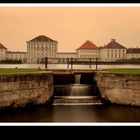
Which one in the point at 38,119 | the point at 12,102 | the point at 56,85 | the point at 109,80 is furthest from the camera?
the point at 56,85

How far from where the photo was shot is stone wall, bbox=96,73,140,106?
14.2 metres

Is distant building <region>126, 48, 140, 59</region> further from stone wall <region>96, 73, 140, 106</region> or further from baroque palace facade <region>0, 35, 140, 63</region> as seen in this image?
stone wall <region>96, 73, 140, 106</region>

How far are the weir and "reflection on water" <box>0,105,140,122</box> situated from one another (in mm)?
695

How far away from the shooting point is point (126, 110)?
13672 millimetres

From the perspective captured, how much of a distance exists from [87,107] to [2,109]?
11.5 feet

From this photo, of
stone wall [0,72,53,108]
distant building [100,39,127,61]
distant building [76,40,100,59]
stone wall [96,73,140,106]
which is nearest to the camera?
stone wall [0,72,53,108]

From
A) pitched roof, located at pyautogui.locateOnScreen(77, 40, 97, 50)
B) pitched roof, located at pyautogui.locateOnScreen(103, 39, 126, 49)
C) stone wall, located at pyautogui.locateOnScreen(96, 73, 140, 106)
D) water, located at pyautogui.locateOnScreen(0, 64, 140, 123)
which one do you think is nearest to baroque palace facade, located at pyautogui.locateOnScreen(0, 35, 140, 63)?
pitched roof, located at pyautogui.locateOnScreen(103, 39, 126, 49)

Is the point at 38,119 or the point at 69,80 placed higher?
the point at 69,80

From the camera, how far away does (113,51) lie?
240 ft

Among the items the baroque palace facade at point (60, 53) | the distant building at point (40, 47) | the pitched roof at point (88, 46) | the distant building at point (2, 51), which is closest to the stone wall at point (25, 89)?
the distant building at point (2, 51)

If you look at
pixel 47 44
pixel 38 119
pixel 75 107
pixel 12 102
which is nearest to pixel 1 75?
pixel 12 102
